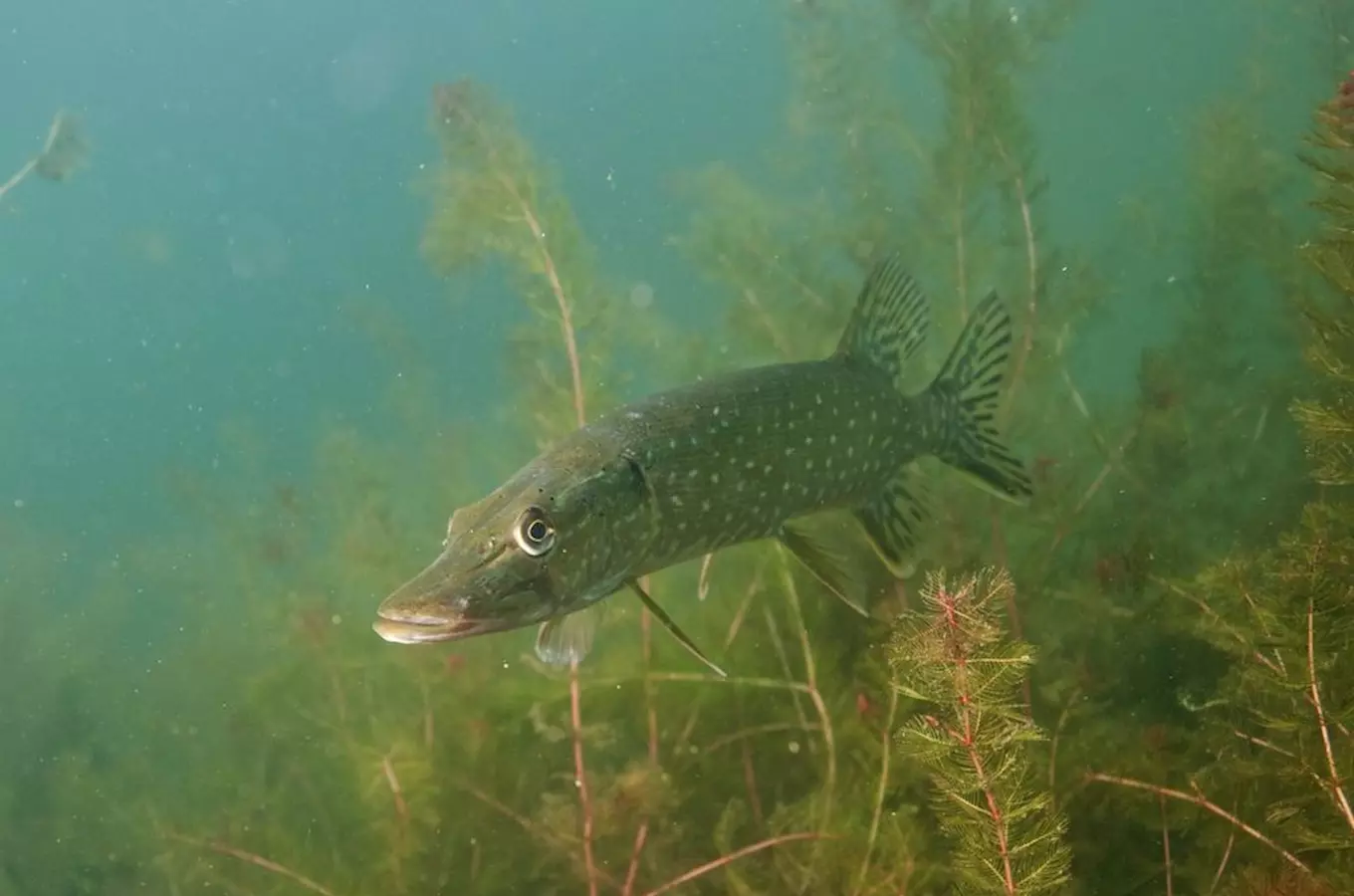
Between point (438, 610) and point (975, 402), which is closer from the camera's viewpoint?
point (438, 610)

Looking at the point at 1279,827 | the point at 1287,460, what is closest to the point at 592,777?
the point at 1279,827

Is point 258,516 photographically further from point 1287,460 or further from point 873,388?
point 1287,460

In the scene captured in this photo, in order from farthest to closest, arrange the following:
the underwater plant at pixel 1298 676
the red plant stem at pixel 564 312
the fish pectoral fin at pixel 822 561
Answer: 1. the red plant stem at pixel 564 312
2. the fish pectoral fin at pixel 822 561
3. the underwater plant at pixel 1298 676

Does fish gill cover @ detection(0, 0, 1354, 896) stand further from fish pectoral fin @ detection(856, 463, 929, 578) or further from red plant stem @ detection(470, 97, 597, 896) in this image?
fish pectoral fin @ detection(856, 463, 929, 578)

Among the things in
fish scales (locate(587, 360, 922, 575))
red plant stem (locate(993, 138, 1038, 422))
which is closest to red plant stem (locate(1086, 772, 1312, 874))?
fish scales (locate(587, 360, 922, 575))

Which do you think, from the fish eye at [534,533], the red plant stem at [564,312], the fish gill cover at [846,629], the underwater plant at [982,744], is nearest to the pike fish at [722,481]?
the fish eye at [534,533]

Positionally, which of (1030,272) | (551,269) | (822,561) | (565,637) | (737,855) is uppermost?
(551,269)

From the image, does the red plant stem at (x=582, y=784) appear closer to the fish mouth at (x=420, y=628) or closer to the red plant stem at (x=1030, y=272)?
the fish mouth at (x=420, y=628)

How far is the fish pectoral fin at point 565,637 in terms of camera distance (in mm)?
3594

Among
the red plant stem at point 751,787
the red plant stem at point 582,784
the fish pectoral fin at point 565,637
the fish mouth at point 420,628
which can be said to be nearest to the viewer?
the fish mouth at point 420,628

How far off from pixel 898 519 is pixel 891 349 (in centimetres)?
80

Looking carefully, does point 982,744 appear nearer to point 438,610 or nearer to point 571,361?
point 438,610

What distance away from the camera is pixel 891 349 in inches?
183

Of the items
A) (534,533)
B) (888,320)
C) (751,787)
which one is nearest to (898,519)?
(888,320)
